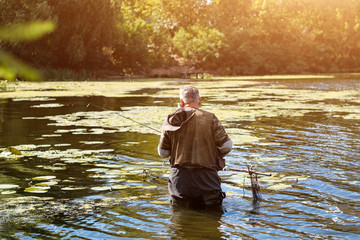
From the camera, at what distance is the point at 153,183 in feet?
24.3

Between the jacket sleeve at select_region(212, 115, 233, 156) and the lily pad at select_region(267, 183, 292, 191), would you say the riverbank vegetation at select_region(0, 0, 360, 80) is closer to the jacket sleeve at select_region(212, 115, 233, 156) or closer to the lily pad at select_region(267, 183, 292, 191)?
the lily pad at select_region(267, 183, 292, 191)

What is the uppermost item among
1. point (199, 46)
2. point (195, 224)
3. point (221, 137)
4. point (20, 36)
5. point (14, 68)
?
point (199, 46)

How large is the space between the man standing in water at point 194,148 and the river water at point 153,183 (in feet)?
0.96

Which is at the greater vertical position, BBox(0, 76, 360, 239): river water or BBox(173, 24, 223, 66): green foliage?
BBox(173, 24, 223, 66): green foliage

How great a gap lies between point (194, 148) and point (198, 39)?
57547 millimetres

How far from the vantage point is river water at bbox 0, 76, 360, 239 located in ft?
17.5

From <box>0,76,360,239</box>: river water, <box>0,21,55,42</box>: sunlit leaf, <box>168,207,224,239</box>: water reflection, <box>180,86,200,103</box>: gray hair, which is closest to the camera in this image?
<box>0,21,55,42</box>: sunlit leaf

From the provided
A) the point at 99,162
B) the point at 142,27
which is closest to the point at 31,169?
the point at 99,162

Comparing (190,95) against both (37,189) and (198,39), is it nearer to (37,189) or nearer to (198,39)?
(37,189)

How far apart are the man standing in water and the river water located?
29 cm

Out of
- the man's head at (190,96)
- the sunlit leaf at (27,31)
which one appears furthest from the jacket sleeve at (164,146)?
the sunlit leaf at (27,31)

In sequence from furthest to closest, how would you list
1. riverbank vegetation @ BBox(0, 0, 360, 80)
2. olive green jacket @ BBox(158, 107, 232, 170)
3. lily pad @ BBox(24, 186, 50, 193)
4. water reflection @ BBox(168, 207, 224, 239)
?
riverbank vegetation @ BBox(0, 0, 360, 80)
lily pad @ BBox(24, 186, 50, 193)
olive green jacket @ BBox(158, 107, 232, 170)
water reflection @ BBox(168, 207, 224, 239)

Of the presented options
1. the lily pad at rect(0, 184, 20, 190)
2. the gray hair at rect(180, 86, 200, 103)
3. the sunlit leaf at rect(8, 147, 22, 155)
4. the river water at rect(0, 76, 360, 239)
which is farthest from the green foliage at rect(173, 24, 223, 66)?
the gray hair at rect(180, 86, 200, 103)

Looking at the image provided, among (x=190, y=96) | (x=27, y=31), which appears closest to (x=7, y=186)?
(x=190, y=96)
